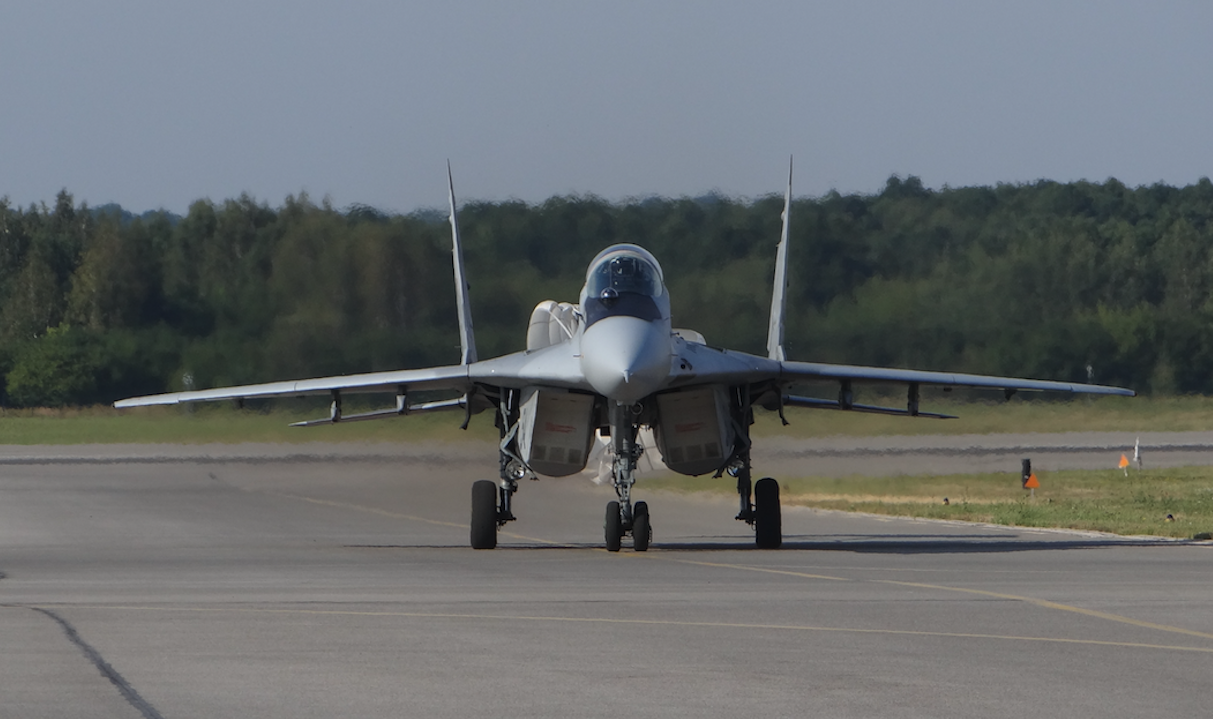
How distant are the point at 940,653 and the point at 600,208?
18.6 meters

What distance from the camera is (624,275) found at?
676 inches

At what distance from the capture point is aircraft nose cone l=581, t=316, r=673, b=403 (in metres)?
15.8

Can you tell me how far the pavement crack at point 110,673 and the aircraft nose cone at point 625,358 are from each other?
639cm

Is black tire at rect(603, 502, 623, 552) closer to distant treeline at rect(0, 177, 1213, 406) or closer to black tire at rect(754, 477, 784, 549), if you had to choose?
black tire at rect(754, 477, 784, 549)

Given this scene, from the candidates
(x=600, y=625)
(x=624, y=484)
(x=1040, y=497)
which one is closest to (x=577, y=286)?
(x=624, y=484)

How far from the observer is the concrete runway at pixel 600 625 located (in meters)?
7.30

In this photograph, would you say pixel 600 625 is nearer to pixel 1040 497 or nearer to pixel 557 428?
pixel 557 428

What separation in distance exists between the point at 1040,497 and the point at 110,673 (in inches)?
918

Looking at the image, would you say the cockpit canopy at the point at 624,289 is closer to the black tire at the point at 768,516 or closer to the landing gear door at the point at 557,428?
the landing gear door at the point at 557,428

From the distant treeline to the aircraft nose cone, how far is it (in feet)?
30.5

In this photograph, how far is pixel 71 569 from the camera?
51.1 feet

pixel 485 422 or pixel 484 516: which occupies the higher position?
pixel 485 422

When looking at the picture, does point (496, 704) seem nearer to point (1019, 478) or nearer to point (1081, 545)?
point (1081, 545)

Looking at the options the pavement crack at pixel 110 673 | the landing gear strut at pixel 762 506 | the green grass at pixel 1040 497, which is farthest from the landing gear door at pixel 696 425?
the pavement crack at pixel 110 673
